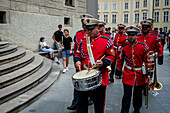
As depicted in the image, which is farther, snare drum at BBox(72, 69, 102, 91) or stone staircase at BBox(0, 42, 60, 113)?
stone staircase at BBox(0, 42, 60, 113)

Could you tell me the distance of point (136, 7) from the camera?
168 ft

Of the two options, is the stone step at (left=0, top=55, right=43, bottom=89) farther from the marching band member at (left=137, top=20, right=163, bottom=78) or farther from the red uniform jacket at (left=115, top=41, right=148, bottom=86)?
the marching band member at (left=137, top=20, right=163, bottom=78)

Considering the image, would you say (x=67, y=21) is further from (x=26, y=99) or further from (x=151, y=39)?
(x=26, y=99)

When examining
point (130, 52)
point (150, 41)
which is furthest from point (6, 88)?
point (150, 41)

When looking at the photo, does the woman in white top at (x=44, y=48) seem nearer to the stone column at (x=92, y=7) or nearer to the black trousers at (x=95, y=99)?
the stone column at (x=92, y=7)

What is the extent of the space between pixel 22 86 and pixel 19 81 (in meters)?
0.49

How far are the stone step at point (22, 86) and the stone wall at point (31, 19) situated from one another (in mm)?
3674

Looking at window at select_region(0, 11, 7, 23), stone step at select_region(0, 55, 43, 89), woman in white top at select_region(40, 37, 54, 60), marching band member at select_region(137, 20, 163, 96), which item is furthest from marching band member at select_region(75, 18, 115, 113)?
woman in white top at select_region(40, 37, 54, 60)

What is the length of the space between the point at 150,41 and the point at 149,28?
0.37 meters

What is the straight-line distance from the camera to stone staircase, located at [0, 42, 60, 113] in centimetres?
464

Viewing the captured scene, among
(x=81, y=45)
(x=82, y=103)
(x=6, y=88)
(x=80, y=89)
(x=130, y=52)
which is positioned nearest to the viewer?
(x=80, y=89)

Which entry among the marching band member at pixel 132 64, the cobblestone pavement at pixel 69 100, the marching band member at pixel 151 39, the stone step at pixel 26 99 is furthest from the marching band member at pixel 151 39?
the stone step at pixel 26 99

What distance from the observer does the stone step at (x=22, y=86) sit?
473 cm

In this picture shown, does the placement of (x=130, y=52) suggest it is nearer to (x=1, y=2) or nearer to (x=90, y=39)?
(x=90, y=39)
